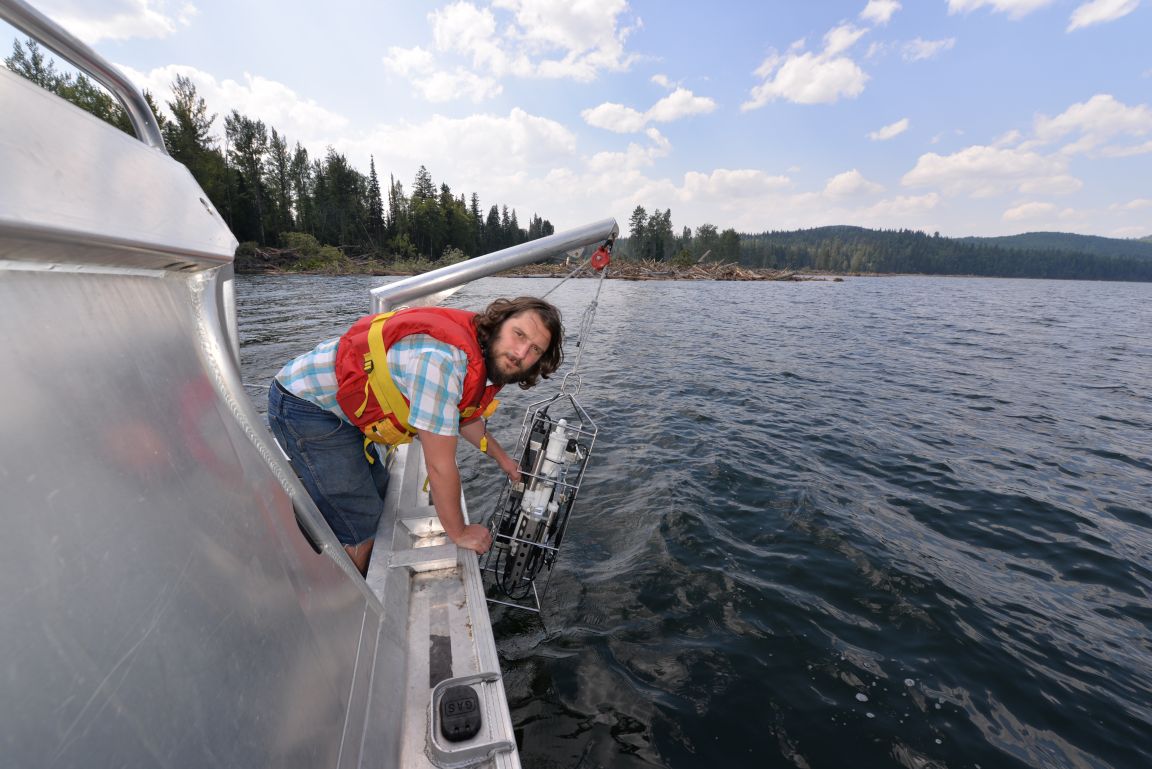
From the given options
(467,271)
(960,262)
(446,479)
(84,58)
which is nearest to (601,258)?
(467,271)

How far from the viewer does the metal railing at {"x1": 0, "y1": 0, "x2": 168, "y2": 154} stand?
1044 mm

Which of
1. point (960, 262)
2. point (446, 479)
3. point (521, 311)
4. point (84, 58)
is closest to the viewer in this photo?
point (84, 58)

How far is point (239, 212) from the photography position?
55.1 m

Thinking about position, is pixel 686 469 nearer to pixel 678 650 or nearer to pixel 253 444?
pixel 678 650

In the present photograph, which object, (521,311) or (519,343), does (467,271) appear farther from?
(519,343)

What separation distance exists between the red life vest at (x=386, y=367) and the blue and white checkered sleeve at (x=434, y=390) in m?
0.17

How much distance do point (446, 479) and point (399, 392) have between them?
20.4 inches

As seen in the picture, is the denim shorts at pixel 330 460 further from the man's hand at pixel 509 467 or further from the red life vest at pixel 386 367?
the man's hand at pixel 509 467

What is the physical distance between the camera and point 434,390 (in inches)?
85.7

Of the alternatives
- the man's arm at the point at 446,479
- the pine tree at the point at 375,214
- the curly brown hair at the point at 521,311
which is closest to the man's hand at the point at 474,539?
the man's arm at the point at 446,479

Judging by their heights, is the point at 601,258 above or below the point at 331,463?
above

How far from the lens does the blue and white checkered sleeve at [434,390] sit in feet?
7.11

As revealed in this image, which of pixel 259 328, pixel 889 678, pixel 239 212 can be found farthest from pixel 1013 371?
pixel 239 212

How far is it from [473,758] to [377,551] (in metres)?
1.43
